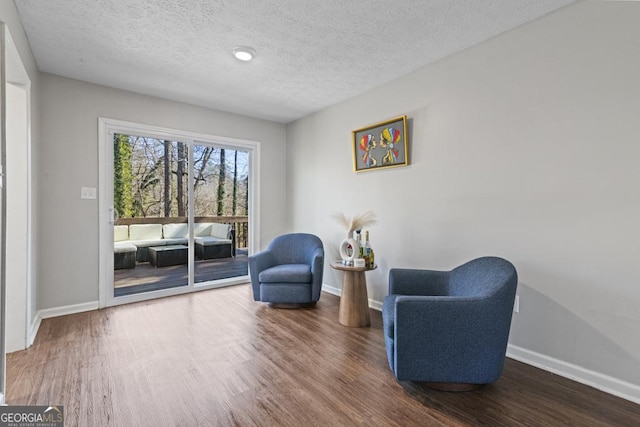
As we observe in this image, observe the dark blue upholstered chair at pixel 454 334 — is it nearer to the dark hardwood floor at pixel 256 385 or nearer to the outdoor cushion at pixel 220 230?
the dark hardwood floor at pixel 256 385

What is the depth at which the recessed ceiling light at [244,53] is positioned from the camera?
2566mm

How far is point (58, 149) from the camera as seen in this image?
3080mm

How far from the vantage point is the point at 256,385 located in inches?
75.3

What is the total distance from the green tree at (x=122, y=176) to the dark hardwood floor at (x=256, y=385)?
1342mm

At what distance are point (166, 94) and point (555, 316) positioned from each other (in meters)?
4.39

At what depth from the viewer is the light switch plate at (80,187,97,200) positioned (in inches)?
127

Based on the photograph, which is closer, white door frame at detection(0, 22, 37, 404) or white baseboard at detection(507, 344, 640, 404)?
white baseboard at detection(507, 344, 640, 404)

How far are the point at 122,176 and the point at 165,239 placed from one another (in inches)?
37.2

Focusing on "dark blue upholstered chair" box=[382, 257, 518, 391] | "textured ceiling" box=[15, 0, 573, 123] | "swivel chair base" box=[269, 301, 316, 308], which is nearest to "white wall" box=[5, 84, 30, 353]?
"textured ceiling" box=[15, 0, 573, 123]

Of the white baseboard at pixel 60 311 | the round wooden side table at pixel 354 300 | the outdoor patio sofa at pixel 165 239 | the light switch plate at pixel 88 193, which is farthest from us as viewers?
the outdoor patio sofa at pixel 165 239

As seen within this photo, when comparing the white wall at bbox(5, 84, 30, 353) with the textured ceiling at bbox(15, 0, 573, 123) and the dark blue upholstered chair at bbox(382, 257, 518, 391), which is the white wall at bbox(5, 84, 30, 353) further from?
the dark blue upholstered chair at bbox(382, 257, 518, 391)

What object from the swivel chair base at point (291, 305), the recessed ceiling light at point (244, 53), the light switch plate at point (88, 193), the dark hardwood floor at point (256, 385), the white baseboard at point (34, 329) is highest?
the recessed ceiling light at point (244, 53)

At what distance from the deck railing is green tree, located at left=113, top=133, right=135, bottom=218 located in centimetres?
9

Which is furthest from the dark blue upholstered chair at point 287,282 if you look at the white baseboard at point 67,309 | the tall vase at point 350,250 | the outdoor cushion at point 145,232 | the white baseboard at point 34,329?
the white baseboard at point 34,329
